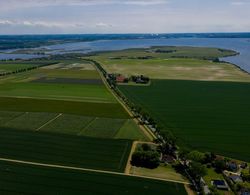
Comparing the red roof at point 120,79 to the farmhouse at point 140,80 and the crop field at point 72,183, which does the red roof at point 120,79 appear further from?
the crop field at point 72,183

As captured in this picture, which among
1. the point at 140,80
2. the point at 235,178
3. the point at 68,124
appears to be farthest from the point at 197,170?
the point at 140,80

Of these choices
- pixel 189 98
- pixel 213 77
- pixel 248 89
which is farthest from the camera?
pixel 213 77

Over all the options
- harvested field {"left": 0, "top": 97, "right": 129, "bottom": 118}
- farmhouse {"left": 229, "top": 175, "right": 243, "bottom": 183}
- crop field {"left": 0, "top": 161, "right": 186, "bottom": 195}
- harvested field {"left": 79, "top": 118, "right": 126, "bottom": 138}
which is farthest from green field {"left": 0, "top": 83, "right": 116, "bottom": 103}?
farmhouse {"left": 229, "top": 175, "right": 243, "bottom": 183}

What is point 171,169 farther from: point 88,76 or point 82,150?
point 88,76

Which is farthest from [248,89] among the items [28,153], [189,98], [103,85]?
[28,153]

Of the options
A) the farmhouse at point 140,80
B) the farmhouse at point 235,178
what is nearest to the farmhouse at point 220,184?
the farmhouse at point 235,178

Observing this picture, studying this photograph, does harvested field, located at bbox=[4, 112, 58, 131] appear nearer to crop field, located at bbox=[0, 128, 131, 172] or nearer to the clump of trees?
crop field, located at bbox=[0, 128, 131, 172]
